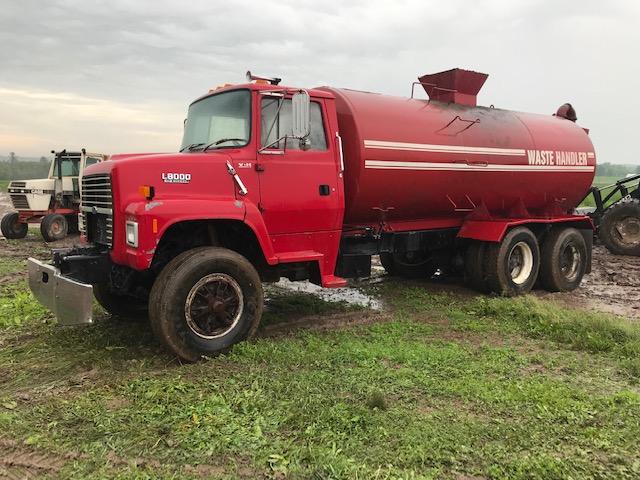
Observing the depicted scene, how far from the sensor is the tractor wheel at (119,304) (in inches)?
258

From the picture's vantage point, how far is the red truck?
17.0 ft

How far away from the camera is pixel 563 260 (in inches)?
384

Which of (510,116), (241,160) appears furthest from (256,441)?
(510,116)

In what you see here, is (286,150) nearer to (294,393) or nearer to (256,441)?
(294,393)

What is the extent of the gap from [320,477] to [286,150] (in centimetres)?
365

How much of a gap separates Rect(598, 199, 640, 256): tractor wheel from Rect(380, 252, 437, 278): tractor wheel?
6315mm

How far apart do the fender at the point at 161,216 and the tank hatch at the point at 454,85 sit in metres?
4.40

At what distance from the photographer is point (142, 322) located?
21.7 ft

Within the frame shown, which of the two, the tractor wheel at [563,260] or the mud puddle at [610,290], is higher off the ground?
the tractor wheel at [563,260]

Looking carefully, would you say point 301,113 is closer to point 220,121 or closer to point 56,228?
point 220,121

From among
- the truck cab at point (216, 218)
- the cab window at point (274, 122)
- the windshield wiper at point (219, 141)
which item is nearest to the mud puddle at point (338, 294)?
the truck cab at point (216, 218)

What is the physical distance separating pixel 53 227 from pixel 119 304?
9.60m

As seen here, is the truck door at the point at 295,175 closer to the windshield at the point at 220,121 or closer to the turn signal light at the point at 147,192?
the windshield at the point at 220,121

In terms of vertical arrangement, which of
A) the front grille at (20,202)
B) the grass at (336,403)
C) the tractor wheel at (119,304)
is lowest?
the grass at (336,403)
